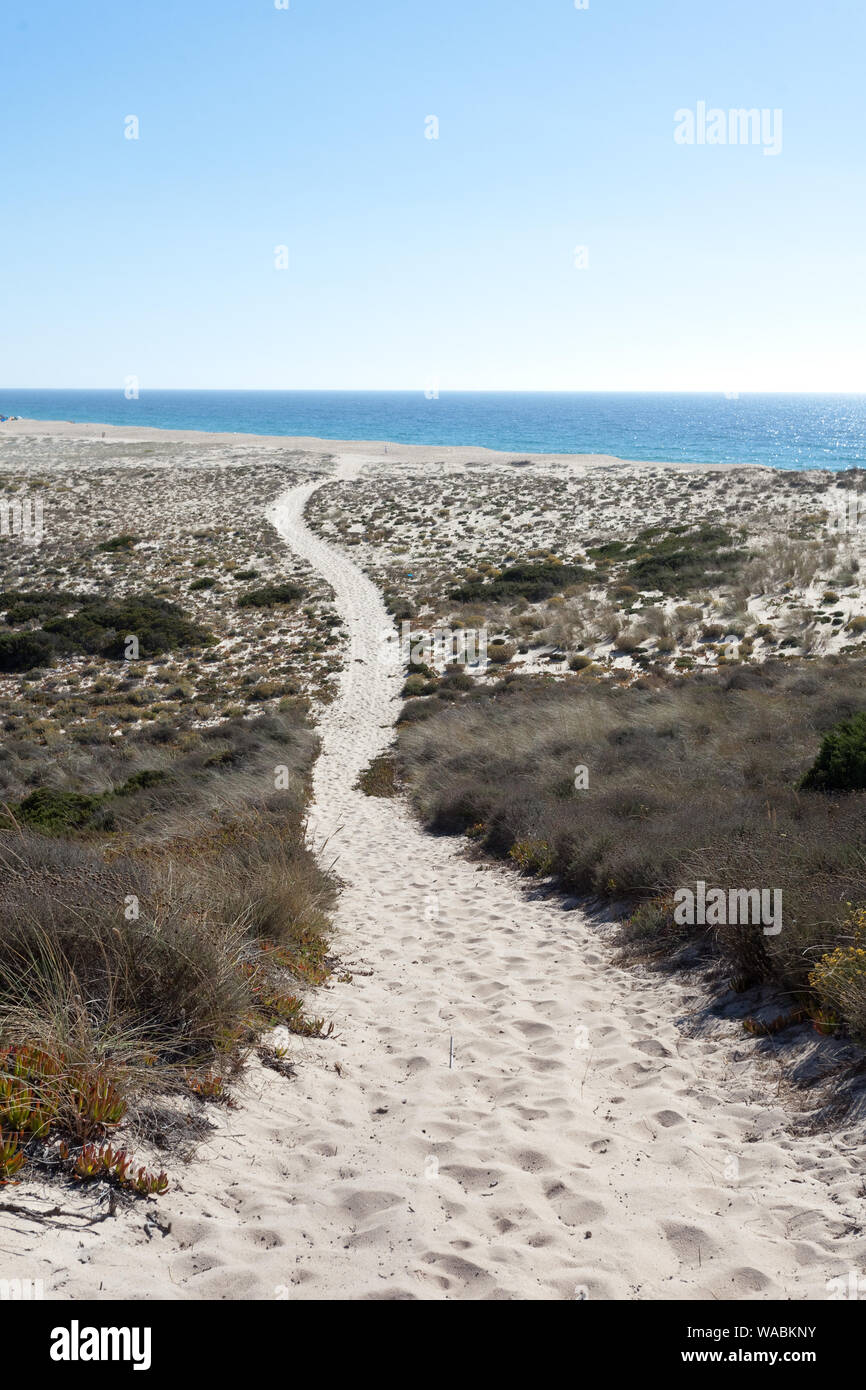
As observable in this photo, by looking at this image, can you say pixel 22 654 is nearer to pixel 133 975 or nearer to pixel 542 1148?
pixel 133 975

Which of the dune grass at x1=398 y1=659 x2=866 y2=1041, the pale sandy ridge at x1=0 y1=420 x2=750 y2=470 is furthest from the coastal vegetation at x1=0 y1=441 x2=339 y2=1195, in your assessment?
the pale sandy ridge at x1=0 y1=420 x2=750 y2=470

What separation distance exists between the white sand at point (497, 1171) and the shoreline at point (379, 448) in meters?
52.7

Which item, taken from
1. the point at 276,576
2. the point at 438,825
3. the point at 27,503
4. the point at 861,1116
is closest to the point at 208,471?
the point at 27,503

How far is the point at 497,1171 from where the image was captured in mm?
4250

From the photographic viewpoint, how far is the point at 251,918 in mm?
6824

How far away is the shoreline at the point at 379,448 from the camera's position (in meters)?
67.9

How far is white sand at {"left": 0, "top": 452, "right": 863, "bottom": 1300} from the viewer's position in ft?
11.1

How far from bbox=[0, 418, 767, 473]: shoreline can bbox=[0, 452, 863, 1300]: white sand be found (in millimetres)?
52712

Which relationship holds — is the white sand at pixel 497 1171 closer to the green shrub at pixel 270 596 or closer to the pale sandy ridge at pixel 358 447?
the green shrub at pixel 270 596

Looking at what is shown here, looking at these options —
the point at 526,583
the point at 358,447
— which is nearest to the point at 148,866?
the point at 526,583

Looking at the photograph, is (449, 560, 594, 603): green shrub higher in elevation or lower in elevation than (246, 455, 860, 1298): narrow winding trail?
higher

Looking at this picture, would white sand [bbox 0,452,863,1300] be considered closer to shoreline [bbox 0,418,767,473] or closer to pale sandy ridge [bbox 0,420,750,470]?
shoreline [bbox 0,418,767,473]

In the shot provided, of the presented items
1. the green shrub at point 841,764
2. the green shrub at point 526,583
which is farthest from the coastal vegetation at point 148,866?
the green shrub at point 841,764

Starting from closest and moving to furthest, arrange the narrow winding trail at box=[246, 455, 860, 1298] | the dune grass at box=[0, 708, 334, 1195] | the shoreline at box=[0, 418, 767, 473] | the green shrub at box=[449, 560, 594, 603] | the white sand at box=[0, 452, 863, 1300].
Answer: the white sand at box=[0, 452, 863, 1300]
the narrow winding trail at box=[246, 455, 860, 1298]
the dune grass at box=[0, 708, 334, 1195]
the green shrub at box=[449, 560, 594, 603]
the shoreline at box=[0, 418, 767, 473]
